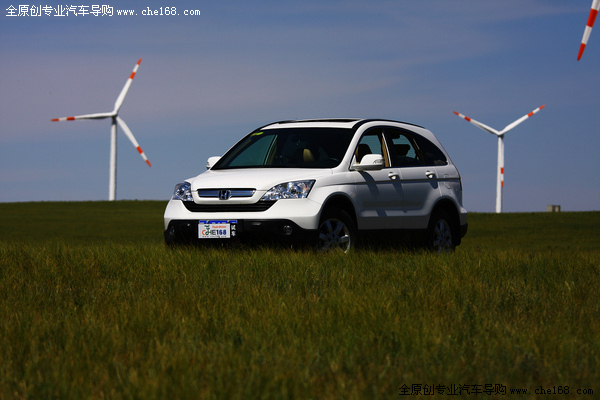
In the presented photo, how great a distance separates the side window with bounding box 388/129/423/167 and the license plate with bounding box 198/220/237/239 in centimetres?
267

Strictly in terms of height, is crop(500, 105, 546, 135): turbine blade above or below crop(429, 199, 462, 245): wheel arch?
above

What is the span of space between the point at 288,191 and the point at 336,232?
87 centimetres

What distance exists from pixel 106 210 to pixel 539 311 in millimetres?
36428

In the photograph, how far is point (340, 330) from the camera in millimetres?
5359

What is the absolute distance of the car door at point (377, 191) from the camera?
10352 millimetres

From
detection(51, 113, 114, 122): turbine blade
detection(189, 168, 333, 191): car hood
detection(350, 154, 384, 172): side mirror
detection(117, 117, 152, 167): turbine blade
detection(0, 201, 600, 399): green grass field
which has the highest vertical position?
detection(51, 113, 114, 122): turbine blade

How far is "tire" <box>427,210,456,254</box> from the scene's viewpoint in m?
11.6

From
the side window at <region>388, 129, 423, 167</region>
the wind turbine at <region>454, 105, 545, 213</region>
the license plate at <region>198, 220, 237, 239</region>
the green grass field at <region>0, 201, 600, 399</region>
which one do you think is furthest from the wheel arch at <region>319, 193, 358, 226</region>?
the wind turbine at <region>454, 105, 545, 213</region>

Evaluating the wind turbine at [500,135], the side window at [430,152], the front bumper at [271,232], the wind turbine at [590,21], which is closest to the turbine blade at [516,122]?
the wind turbine at [500,135]

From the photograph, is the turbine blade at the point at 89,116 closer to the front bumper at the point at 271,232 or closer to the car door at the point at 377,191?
the car door at the point at 377,191

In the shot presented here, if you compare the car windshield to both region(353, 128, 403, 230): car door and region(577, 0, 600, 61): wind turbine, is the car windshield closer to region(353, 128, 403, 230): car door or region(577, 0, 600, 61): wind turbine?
region(353, 128, 403, 230): car door

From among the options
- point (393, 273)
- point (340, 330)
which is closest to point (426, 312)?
point (340, 330)

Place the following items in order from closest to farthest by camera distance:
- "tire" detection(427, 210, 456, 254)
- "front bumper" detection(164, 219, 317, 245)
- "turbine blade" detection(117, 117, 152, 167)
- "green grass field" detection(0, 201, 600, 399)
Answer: "green grass field" detection(0, 201, 600, 399) < "front bumper" detection(164, 219, 317, 245) < "tire" detection(427, 210, 456, 254) < "turbine blade" detection(117, 117, 152, 167)

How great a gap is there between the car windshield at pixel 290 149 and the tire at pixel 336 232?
2.26ft
